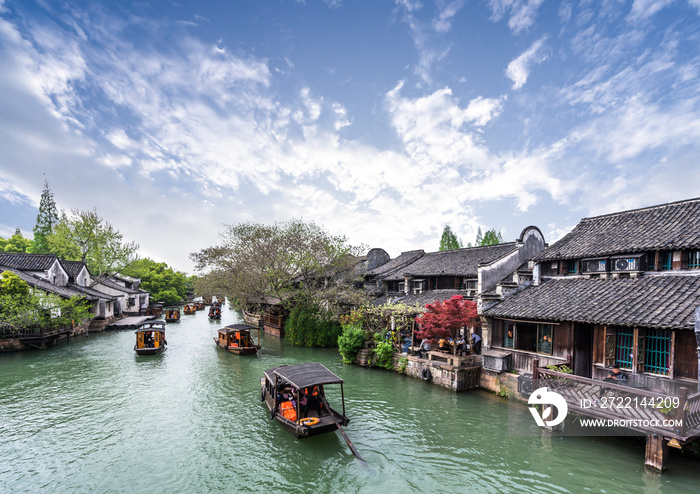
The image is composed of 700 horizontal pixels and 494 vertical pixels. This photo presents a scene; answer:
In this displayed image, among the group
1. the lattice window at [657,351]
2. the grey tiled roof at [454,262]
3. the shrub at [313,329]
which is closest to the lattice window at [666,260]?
the lattice window at [657,351]

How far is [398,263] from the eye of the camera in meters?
35.2

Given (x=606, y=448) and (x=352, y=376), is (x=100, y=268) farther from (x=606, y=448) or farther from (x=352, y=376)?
(x=606, y=448)

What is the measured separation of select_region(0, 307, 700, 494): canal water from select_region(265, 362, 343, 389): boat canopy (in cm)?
213

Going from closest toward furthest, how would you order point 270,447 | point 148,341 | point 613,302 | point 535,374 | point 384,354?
point 270,447 → point 535,374 → point 613,302 → point 384,354 → point 148,341

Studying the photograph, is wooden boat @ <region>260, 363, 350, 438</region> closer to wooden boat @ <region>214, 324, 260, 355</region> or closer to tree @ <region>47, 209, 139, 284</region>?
wooden boat @ <region>214, 324, 260, 355</region>

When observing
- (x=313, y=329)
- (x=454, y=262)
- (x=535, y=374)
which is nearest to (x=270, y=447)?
(x=535, y=374)

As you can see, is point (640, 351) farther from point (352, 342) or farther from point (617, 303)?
point (352, 342)

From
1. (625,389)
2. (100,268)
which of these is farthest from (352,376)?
(100,268)

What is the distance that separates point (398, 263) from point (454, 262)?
7679 millimetres

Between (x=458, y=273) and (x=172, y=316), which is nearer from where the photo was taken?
(x=458, y=273)

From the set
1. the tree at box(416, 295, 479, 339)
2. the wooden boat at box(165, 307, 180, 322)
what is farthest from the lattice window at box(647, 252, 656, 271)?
the wooden boat at box(165, 307, 180, 322)

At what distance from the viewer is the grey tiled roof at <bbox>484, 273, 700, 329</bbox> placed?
38.5 ft

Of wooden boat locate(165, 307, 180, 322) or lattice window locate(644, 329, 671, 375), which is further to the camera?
wooden boat locate(165, 307, 180, 322)

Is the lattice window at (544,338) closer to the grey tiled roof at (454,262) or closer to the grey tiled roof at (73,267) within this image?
the grey tiled roof at (454,262)
